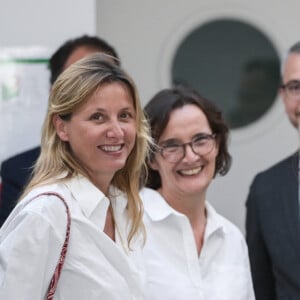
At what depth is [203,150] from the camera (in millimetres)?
3098

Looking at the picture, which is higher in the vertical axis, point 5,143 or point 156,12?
point 156,12

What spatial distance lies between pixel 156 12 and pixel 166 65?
290mm

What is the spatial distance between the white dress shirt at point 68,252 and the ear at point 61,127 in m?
0.12

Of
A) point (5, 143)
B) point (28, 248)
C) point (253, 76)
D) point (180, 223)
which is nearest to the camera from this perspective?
point (28, 248)

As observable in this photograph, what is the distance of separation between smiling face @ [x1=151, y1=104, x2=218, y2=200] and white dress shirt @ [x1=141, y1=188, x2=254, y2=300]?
90 mm

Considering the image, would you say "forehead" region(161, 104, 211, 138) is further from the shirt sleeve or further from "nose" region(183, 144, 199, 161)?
the shirt sleeve

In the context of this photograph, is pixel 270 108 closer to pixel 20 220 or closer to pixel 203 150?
pixel 203 150

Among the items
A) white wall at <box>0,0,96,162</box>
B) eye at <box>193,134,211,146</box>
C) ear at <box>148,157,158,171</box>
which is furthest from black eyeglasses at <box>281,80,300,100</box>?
white wall at <box>0,0,96,162</box>

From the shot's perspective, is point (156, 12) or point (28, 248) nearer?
Answer: point (28, 248)

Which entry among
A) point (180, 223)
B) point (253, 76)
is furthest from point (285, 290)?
point (253, 76)

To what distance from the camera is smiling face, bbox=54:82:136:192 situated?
2.45m

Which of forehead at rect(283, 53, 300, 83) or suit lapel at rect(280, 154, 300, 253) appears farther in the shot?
forehead at rect(283, 53, 300, 83)

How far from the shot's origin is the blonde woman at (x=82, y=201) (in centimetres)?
226

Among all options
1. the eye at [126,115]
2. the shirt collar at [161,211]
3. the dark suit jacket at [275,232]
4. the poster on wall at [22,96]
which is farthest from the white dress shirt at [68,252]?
the poster on wall at [22,96]
